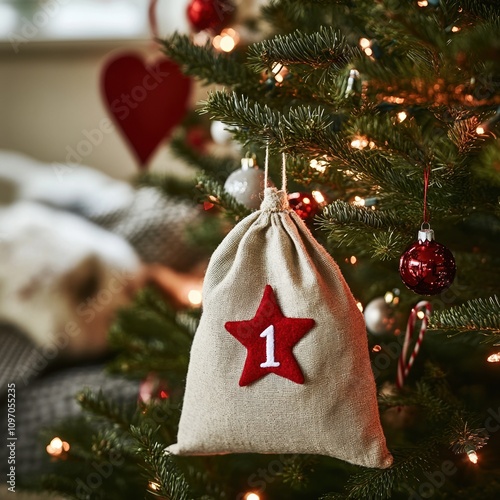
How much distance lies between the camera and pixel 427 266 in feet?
1.81

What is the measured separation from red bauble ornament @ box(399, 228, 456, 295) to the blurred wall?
4.81ft

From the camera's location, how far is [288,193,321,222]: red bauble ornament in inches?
26.0

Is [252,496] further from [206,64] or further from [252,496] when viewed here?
[206,64]

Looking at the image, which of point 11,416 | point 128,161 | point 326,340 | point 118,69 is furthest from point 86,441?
point 128,161

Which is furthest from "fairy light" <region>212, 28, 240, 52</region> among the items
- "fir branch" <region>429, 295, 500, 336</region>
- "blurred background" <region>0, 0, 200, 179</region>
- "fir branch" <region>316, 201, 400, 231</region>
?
"blurred background" <region>0, 0, 200, 179</region>

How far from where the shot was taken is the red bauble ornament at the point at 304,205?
2.16 feet

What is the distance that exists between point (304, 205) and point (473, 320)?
0.21 meters

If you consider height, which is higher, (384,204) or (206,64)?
(206,64)

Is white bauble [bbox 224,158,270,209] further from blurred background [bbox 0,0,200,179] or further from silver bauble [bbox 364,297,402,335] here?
blurred background [bbox 0,0,200,179]

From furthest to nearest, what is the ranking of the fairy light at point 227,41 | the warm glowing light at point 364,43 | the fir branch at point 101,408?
the fairy light at point 227,41 < the fir branch at point 101,408 < the warm glowing light at point 364,43

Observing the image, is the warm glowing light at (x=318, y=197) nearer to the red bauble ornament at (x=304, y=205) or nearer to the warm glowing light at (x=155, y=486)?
the red bauble ornament at (x=304, y=205)

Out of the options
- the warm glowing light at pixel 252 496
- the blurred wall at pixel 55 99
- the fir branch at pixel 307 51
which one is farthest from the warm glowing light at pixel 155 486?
the blurred wall at pixel 55 99

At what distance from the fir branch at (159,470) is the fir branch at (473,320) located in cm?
29

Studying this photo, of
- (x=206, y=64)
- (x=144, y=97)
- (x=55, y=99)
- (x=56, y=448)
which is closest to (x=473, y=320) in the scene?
(x=206, y=64)
